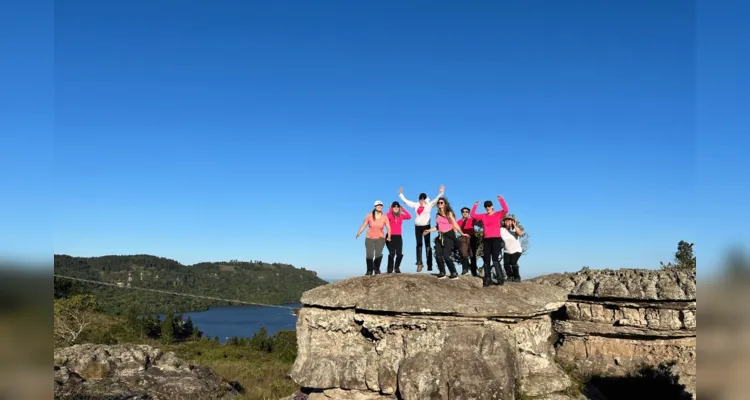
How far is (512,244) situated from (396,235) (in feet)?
8.44

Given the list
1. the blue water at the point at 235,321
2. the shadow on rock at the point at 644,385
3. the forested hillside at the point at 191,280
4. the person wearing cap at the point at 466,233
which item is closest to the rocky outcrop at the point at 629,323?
the shadow on rock at the point at 644,385

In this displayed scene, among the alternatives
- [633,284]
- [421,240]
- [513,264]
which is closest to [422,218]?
[421,240]

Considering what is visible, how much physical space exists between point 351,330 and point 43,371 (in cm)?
799

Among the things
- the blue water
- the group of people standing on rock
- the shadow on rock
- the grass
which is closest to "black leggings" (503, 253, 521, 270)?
the group of people standing on rock

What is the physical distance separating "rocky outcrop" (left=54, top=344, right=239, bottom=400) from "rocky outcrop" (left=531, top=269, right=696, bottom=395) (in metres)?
10.9

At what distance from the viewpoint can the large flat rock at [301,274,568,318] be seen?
Result: 9.15 metres

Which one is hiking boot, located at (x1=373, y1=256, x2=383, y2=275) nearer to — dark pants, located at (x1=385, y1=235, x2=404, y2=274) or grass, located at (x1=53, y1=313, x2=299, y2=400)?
dark pants, located at (x1=385, y1=235, x2=404, y2=274)

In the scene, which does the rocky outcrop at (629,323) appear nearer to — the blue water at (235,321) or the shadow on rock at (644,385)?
the shadow on rock at (644,385)

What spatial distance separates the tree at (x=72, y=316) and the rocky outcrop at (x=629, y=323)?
31.2 metres

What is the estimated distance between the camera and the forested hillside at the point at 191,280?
316 ft

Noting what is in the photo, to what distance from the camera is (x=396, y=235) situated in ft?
34.8

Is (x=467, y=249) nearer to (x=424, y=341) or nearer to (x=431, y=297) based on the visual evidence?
(x=431, y=297)

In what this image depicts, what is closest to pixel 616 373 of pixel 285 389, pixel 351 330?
pixel 351 330

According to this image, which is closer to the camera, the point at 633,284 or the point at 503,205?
the point at 503,205
